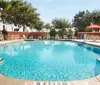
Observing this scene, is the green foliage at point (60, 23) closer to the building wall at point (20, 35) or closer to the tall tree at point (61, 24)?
the tall tree at point (61, 24)

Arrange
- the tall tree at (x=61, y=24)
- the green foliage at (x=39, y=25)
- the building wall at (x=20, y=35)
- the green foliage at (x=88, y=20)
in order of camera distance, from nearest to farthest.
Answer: the building wall at (x=20, y=35), the tall tree at (x=61, y=24), the green foliage at (x=39, y=25), the green foliage at (x=88, y=20)

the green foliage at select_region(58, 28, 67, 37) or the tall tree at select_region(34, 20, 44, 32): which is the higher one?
the tall tree at select_region(34, 20, 44, 32)

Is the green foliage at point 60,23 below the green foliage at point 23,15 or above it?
below

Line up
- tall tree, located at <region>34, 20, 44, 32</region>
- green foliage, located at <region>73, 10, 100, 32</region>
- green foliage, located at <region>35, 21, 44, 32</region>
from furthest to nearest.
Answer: green foliage, located at <region>73, 10, 100, 32</region>, green foliage, located at <region>35, 21, 44, 32</region>, tall tree, located at <region>34, 20, 44, 32</region>

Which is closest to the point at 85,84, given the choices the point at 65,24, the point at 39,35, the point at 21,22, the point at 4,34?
the point at 4,34

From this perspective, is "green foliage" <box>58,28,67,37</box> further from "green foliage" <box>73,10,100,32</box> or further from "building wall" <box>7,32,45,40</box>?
"green foliage" <box>73,10,100,32</box>

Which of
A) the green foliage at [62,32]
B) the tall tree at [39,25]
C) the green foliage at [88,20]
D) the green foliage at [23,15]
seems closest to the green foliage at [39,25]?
the tall tree at [39,25]

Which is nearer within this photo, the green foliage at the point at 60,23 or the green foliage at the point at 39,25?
the green foliage at the point at 60,23

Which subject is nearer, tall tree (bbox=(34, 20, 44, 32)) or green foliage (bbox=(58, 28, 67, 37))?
green foliage (bbox=(58, 28, 67, 37))

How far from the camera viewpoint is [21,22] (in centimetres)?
3612

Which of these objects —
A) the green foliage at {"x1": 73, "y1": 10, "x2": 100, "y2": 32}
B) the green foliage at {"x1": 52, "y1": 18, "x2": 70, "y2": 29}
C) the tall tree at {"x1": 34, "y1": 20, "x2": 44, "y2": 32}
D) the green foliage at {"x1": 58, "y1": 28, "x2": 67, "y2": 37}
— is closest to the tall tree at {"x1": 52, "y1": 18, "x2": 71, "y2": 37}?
the green foliage at {"x1": 52, "y1": 18, "x2": 70, "y2": 29}

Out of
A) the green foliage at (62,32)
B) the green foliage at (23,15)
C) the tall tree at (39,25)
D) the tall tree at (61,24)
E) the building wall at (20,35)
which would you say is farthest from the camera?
the tall tree at (39,25)

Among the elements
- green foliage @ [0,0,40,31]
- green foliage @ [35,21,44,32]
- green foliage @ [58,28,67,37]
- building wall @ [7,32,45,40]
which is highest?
green foliage @ [0,0,40,31]

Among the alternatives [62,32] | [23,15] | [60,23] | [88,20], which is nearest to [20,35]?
[23,15]
